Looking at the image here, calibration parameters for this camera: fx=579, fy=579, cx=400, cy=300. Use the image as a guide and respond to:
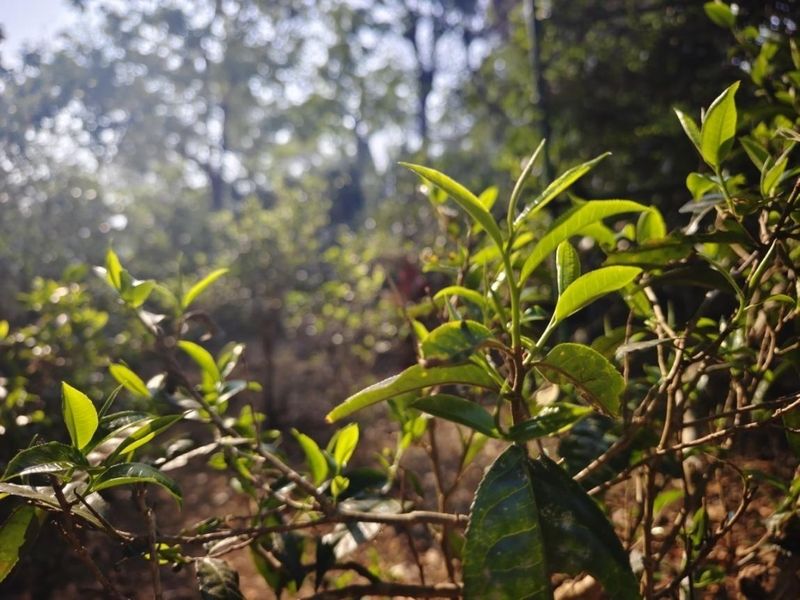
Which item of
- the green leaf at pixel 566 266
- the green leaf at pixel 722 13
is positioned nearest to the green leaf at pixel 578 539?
the green leaf at pixel 566 266

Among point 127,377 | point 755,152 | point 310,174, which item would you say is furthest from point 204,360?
point 310,174

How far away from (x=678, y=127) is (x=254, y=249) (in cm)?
365

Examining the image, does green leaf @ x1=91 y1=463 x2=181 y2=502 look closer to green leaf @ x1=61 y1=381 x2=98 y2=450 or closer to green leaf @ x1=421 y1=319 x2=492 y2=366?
green leaf @ x1=61 y1=381 x2=98 y2=450

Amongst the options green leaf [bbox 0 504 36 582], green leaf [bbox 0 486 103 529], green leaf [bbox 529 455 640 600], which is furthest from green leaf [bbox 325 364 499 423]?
green leaf [bbox 0 504 36 582]

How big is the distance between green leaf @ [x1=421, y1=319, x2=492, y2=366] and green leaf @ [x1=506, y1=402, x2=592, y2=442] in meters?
0.09

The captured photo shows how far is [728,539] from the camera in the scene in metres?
1.26

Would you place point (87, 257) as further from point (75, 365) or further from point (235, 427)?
point (235, 427)

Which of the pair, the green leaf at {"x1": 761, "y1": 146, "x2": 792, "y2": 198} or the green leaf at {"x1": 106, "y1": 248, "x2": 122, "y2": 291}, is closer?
the green leaf at {"x1": 761, "y1": 146, "x2": 792, "y2": 198}

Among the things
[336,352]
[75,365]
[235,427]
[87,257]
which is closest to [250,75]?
[87,257]

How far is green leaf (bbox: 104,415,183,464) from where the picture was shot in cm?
68

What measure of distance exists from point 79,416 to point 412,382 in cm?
40

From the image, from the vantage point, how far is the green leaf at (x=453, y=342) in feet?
1.70

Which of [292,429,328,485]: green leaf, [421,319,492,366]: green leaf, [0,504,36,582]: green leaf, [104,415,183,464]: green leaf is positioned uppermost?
[421,319,492,366]: green leaf

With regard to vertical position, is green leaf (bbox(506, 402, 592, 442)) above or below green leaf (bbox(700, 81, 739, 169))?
below
